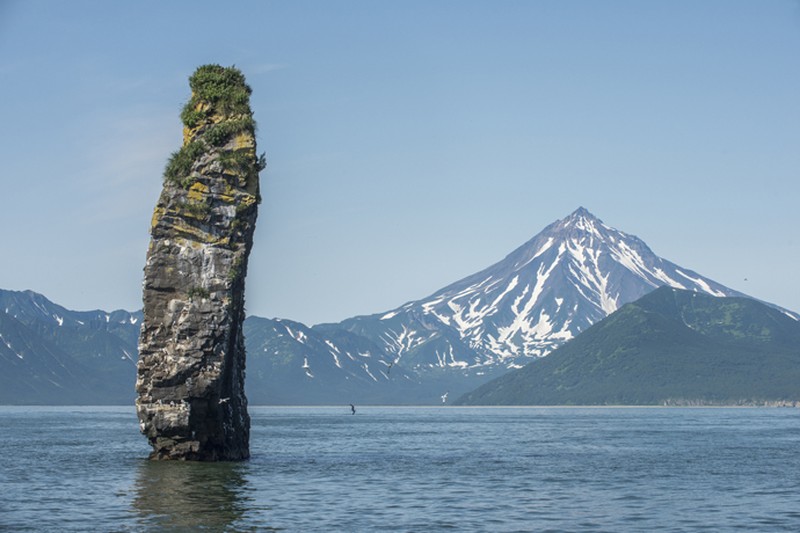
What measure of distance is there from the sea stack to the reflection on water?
321 cm

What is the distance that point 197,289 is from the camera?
264ft

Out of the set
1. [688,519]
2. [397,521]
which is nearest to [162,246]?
[397,521]

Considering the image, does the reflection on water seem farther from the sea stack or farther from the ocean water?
the sea stack

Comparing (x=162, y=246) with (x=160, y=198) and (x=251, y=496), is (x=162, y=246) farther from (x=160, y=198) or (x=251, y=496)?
(x=251, y=496)

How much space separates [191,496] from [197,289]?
2065 cm

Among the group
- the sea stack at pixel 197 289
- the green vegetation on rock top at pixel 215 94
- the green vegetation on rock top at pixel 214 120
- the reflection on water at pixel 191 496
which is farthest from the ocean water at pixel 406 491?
the green vegetation on rock top at pixel 215 94

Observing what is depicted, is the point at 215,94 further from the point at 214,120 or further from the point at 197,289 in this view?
the point at 197,289

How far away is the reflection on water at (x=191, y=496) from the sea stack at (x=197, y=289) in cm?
321

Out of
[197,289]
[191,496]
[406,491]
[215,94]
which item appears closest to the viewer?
[191,496]

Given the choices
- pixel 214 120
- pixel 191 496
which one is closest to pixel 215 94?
pixel 214 120

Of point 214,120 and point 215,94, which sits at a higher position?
point 215,94

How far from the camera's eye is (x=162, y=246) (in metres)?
80.9

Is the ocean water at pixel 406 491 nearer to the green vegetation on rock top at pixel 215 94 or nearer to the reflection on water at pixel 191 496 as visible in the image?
the reflection on water at pixel 191 496

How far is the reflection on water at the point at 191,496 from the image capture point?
53.9 meters
